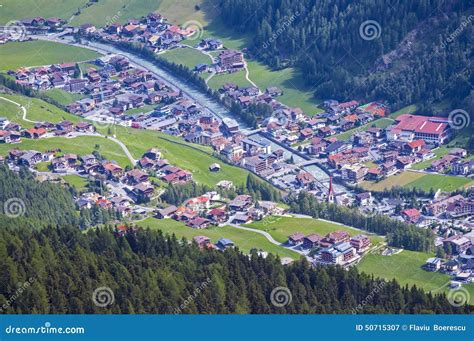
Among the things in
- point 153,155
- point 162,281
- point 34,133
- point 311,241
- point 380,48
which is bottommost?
point 153,155

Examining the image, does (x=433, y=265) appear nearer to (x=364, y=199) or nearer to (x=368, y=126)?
(x=364, y=199)

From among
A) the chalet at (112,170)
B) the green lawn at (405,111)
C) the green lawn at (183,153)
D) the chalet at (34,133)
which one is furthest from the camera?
the green lawn at (405,111)

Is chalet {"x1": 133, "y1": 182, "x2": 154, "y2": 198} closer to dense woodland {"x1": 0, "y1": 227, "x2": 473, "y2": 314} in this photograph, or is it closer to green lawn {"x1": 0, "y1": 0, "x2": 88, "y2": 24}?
dense woodland {"x1": 0, "y1": 227, "x2": 473, "y2": 314}

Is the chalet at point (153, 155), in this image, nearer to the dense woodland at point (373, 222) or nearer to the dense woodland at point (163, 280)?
the dense woodland at point (373, 222)

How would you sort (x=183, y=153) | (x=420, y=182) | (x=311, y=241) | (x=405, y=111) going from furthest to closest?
(x=405, y=111)
(x=183, y=153)
(x=420, y=182)
(x=311, y=241)

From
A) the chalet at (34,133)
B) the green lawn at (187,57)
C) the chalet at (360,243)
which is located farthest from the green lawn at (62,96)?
the chalet at (360,243)

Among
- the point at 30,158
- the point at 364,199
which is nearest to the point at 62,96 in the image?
the point at 30,158

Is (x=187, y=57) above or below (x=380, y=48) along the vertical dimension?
below
